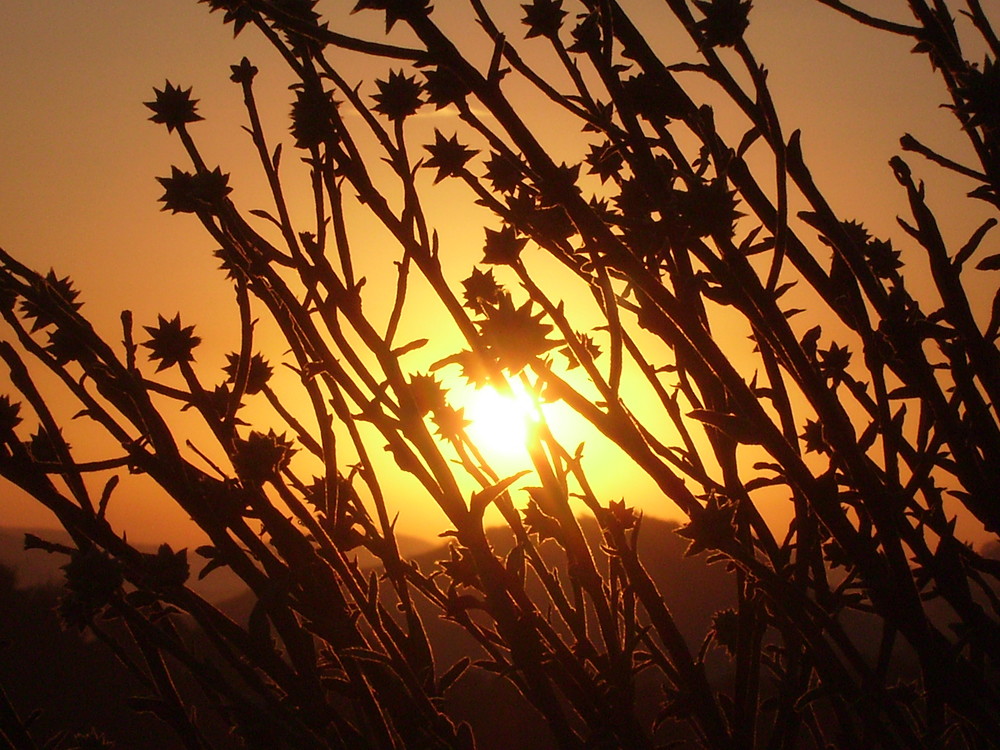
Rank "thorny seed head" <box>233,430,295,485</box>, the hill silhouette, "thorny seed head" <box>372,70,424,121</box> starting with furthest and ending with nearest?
the hill silhouette → "thorny seed head" <box>372,70,424,121</box> → "thorny seed head" <box>233,430,295,485</box>

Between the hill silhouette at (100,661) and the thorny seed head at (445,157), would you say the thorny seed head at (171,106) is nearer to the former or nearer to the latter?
the thorny seed head at (445,157)

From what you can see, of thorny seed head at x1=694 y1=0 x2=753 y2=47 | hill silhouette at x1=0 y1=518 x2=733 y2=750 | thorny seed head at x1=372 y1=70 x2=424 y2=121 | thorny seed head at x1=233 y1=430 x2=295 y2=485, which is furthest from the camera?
hill silhouette at x1=0 y1=518 x2=733 y2=750

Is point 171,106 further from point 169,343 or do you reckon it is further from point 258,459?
point 258,459

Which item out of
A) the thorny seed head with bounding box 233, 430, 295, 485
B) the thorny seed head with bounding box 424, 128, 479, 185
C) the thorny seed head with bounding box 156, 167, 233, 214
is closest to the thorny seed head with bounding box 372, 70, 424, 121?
the thorny seed head with bounding box 424, 128, 479, 185

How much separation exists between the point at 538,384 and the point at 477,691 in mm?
13970

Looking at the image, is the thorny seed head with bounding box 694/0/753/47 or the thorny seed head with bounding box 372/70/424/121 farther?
the thorny seed head with bounding box 372/70/424/121

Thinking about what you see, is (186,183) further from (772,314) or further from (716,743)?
(716,743)

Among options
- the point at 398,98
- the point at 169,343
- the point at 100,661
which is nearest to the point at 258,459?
the point at 169,343

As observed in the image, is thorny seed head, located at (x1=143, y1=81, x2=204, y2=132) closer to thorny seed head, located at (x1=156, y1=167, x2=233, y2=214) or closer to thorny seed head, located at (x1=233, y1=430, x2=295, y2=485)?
thorny seed head, located at (x1=156, y1=167, x2=233, y2=214)

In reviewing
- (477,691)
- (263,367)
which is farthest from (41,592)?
(263,367)

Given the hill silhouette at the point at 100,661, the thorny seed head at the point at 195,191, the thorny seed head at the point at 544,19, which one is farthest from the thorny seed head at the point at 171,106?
the hill silhouette at the point at 100,661

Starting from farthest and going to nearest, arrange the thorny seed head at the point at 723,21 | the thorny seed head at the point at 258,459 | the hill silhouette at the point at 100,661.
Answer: the hill silhouette at the point at 100,661 → the thorny seed head at the point at 723,21 → the thorny seed head at the point at 258,459

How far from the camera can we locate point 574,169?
186cm

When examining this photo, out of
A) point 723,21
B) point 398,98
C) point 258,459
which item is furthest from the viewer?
point 398,98
